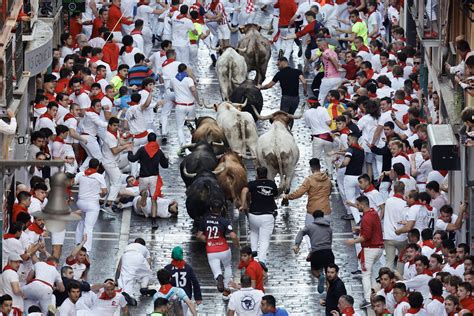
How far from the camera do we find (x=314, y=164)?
109 ft

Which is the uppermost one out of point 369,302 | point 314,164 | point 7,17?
point 7,17

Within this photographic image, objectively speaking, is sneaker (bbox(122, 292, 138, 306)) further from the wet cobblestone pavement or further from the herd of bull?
the herd of bull

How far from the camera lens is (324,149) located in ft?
123

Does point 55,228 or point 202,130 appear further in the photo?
point 202,130

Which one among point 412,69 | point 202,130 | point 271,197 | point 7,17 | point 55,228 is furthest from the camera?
point 412,69

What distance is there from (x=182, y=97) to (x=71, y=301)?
36.7 ft

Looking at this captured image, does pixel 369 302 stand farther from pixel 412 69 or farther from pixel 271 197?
pixel 412 69

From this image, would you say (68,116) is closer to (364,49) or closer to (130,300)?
(130,300)

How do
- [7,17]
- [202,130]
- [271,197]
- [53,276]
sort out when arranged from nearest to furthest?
1. [53,276]
2. [271,197]
3. [7,17]
4. [202,130]

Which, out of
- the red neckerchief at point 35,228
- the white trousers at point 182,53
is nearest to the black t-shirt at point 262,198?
the red neckerchief at point 35,228

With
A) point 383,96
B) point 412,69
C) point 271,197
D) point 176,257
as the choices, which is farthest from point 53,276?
point 412,69

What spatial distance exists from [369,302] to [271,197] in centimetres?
252

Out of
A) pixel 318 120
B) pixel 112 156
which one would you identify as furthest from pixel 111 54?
pixel 318 120

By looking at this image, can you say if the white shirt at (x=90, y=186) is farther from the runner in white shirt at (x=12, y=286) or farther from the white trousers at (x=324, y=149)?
the white trousers at (x=324, y=149)
